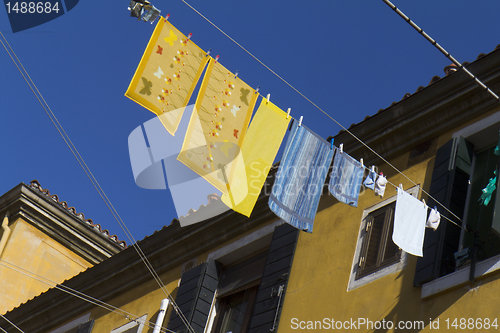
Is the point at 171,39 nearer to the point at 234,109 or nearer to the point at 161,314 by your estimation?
the point at 234,109

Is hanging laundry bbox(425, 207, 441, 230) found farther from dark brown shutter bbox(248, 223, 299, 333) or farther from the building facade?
dark brown shutter bbox(248, 223, 299, 333)

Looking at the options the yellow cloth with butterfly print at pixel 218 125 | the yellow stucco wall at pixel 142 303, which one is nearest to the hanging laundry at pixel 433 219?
the yellow cloth with butterfly print at pixel 218 125

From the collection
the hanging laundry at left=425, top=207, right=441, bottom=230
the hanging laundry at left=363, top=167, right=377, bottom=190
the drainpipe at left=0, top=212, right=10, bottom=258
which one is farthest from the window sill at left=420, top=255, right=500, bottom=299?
the drainpipe at left=0, top=212, right=10, bottom=258

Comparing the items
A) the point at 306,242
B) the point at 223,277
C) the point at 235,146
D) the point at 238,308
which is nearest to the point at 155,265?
the point at 223,277

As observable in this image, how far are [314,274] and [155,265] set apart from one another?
392 cm

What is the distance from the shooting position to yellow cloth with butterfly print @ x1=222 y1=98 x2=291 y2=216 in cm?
649

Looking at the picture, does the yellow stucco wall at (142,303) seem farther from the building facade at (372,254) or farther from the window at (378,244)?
the window at (378,244)

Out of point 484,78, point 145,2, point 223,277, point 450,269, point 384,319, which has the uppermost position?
point 484,78

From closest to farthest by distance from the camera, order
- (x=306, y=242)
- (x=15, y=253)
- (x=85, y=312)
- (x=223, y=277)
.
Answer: (x=306, y=242), (x=223, y=277), (x=85, y=312), (x=15, y=253)

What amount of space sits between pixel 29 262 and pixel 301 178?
9685mm

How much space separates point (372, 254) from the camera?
700 cm

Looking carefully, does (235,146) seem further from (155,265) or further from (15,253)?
(15,253)

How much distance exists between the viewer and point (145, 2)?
598 centimetres

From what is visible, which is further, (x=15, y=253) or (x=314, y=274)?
(x=15, y=253)
